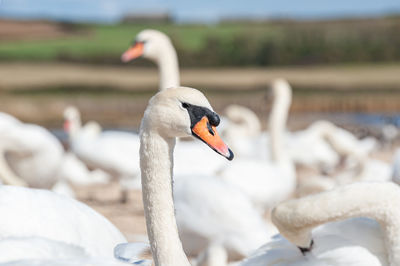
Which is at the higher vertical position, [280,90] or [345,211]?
[280,90]

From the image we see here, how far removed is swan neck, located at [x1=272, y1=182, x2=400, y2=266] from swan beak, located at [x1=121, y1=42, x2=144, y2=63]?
4358 mm

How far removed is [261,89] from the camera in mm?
44875

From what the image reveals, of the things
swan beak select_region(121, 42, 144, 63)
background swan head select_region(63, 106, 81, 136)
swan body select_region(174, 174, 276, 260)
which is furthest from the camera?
background swan head select_region(63, 106, 81, 136)

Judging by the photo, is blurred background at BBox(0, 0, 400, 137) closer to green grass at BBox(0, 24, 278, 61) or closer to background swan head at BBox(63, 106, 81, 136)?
green grass at BBox(0, 24, 278, 61)

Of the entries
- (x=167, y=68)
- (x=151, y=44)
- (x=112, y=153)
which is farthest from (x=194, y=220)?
(x=112, y=153)

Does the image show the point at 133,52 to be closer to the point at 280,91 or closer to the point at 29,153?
the point at 29,153

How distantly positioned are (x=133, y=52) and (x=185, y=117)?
15.8 feet

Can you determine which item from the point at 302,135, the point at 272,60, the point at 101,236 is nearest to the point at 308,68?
the point at 272,60

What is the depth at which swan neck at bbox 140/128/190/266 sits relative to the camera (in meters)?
2.58

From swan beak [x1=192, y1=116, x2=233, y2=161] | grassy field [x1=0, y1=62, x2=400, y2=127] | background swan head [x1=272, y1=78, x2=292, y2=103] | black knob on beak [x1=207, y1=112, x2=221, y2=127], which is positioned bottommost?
swan beak [x1=192, y1=116, x2=233, y2=161]

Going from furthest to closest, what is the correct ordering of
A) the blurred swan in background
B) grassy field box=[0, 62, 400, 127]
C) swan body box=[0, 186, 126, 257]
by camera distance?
1. grassy field box=[0, 62, 400, 127]
2. the blurred swan in background
3. swan body box=[0, 186, 126, 257]

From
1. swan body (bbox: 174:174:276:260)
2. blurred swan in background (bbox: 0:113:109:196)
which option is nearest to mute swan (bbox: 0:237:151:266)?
Result: swan body (bbox: 174:174:276:260)

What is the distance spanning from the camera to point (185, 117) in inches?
97.7

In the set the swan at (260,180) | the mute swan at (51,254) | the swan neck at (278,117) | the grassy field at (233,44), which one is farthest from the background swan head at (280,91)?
the grassy field at (233,44)
